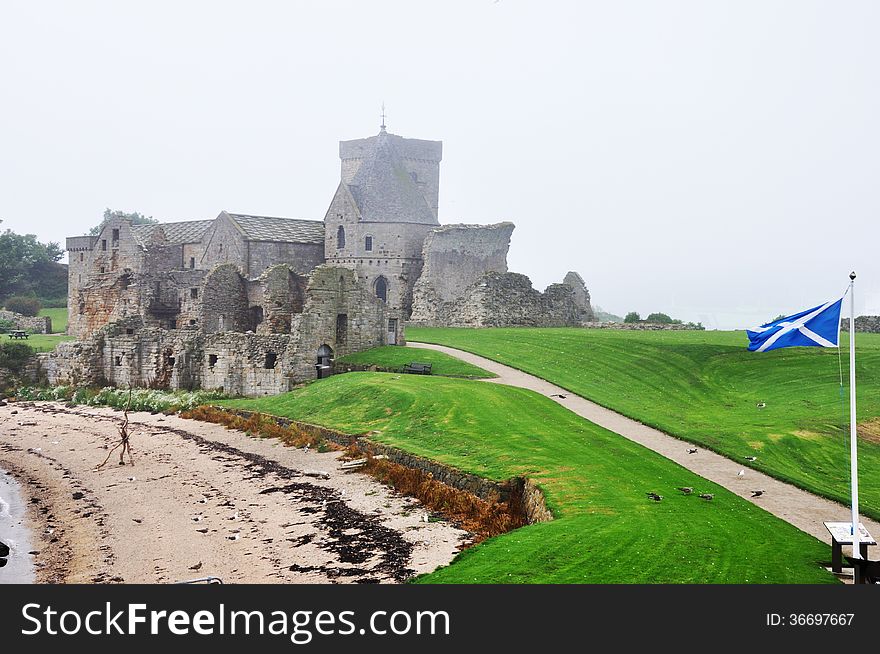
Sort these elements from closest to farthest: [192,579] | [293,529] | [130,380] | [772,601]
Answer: [772,601]
[192,579]
[293,529]
[130,380]

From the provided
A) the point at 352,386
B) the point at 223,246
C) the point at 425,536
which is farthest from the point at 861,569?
the point at 223,246

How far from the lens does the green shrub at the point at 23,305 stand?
222ft

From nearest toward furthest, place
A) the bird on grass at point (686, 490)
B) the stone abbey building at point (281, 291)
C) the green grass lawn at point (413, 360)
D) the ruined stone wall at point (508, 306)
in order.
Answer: the bird on grass at point (686, 490) → the green grass lawn at point (413, 360) → the stone abbey building at point (281, 291) → the ruined stone wall at point (508, 306)

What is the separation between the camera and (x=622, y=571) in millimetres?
12125

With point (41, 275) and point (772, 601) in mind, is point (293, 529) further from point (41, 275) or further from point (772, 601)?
point (41, 275)

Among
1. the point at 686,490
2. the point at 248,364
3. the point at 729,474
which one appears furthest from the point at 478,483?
the point at 248,364

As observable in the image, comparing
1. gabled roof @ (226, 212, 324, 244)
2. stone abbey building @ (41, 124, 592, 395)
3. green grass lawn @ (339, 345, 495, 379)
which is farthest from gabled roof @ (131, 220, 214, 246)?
green grass lawn @ (339, 345, 495, 379)

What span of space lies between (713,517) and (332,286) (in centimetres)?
2413

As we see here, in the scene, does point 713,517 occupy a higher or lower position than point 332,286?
lower

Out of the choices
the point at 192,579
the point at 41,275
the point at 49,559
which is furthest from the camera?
the point at 41,275

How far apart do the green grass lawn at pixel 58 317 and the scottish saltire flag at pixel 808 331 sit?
54826 mm

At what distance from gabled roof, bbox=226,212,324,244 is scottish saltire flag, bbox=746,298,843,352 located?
4327cm

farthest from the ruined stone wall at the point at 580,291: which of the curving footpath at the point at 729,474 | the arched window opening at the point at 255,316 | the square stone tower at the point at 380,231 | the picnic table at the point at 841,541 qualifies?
the picnic table at the point at 841,541

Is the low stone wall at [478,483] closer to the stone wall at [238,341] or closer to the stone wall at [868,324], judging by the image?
the stone wall at [238,341]
